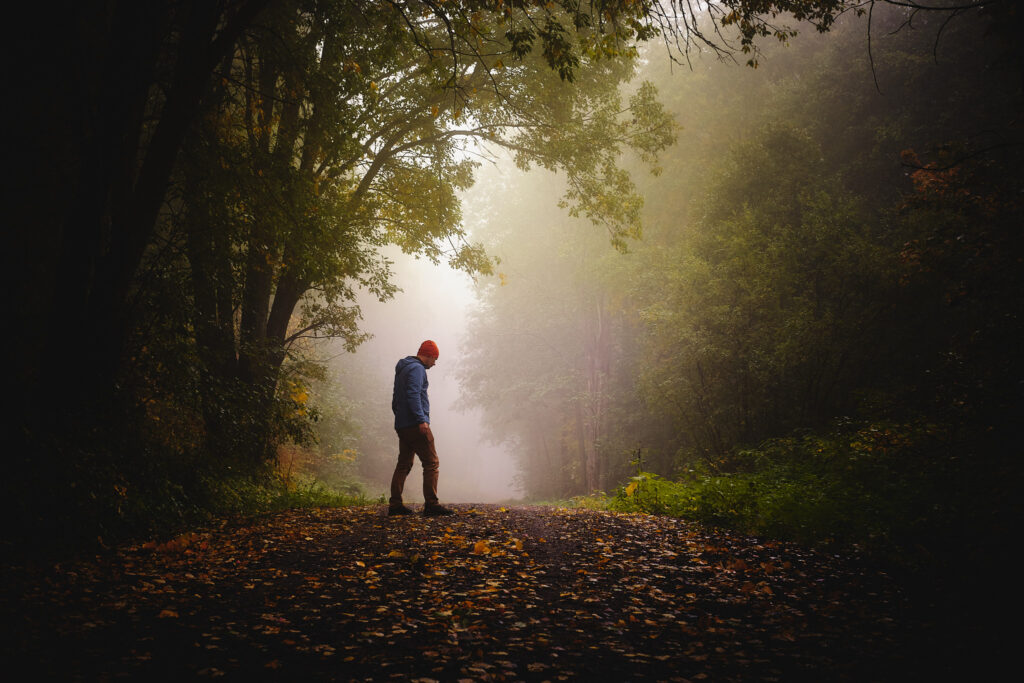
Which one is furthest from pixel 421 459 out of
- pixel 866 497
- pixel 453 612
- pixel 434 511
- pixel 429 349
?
pixel 866 497

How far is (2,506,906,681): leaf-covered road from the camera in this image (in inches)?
94.7

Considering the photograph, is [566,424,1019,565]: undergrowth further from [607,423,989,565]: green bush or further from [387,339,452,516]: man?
[387,339,452,516]: man

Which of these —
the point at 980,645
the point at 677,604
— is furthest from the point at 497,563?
the point at 980,645

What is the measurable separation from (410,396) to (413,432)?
48 cm

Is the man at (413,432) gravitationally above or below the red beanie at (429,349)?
below

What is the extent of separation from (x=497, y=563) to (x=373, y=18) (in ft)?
28.7

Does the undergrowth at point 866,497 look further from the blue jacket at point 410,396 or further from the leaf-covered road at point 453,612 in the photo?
the blue jacket at point 410,396

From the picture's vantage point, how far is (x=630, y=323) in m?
19.7

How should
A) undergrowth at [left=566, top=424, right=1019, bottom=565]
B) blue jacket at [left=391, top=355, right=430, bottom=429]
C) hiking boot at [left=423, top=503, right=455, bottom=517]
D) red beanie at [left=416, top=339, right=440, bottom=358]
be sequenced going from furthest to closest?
red beanie at [left=416, top=339, right=440, bottom=358], blue jacket at [left=391, top=355, right=430, bottom=429], hiking boot at [left=423, top=503, right=455, bottom=517], undergrowth at [left=566, top=424, right=1019, bottom=565]

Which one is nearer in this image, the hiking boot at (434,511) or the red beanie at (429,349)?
the hiking boot at (434,511)

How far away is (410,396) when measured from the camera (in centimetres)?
628

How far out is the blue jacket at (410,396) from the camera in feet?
20.5

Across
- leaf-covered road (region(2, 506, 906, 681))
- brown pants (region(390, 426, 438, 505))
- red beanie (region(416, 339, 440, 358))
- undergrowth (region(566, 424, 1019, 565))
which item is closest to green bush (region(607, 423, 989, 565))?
undergrowth (region(566, 424, 1019, 565))

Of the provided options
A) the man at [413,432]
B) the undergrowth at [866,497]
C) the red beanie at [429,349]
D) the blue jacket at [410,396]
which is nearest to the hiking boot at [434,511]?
the man at [413,432]
